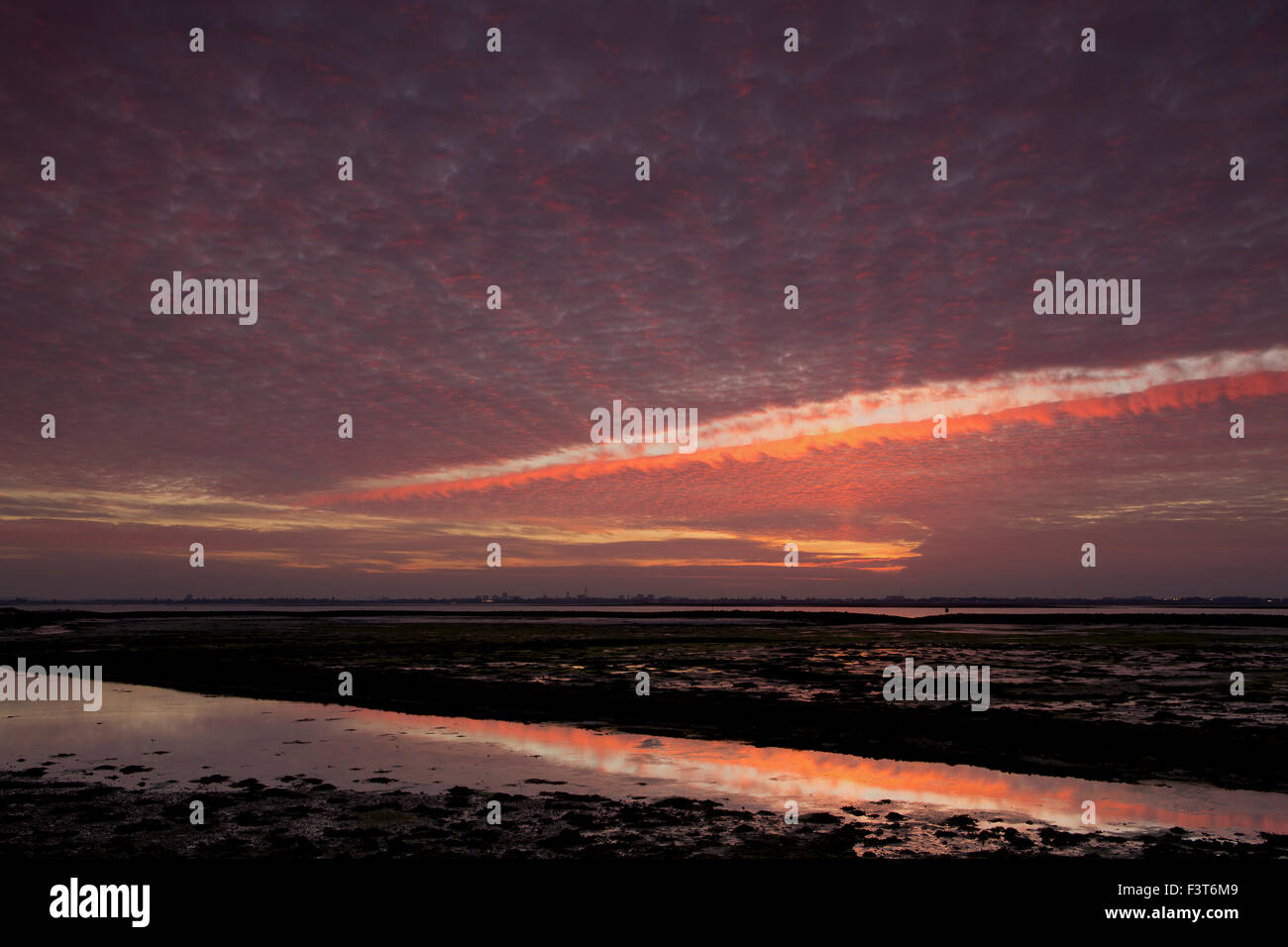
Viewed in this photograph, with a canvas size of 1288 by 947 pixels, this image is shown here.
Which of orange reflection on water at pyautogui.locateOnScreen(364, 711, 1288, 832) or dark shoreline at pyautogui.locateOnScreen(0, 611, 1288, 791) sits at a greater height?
orange reflection on water at pyautogui.locateOnScreen(364, 711, 1288, 832)

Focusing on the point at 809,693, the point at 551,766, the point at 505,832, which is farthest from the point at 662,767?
the point at 809,693

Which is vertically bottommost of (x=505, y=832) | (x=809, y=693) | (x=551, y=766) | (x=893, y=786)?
(x=809, y=693)

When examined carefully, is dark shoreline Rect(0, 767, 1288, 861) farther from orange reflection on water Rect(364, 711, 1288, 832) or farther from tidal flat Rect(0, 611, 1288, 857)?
orange reflection on water Rect(364, 711, 1288, 832)

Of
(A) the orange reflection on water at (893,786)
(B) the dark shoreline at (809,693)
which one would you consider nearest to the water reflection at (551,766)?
(A) the orange reflection on water at (893,786)

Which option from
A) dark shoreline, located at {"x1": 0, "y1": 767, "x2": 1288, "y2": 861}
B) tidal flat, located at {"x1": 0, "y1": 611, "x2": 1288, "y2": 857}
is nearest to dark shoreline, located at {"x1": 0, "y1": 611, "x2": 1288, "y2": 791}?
tidal flat, located at {"x1": 0, "y1": 611, "x2": 1288, "y2": 857}

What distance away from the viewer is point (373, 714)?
26.4 m

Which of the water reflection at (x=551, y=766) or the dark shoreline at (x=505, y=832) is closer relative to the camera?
the dark shoreline at (x=505, y=832)

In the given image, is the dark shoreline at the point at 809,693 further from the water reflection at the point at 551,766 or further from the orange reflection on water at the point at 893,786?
the water reflection at the point at 551,766

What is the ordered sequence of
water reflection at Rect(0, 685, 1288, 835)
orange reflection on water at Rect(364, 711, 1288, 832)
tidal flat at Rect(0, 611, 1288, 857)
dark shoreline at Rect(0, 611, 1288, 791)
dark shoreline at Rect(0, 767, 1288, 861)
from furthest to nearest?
dark shoreline at Rect(0, 611, 1288, 791)
water reflection at Rect(0, 685, 1288, 835)
orange reflection on water at Rect(364, 711, 1288, 832)
tidal flat at Rect(0, 611, 1288, 857)
dark shoreline at Rect(0, 767, 1288, 861)

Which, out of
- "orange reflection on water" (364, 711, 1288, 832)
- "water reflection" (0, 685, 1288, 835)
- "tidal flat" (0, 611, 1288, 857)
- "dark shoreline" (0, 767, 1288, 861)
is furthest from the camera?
"water reflection" (0, 685, 1288, 835)

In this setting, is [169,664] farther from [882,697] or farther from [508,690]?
[882,697]

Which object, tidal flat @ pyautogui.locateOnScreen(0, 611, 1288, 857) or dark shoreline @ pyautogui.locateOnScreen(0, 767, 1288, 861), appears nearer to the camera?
dark shoreline @ pyautogui.locateOnScreen(0, 767, 1288, 861)

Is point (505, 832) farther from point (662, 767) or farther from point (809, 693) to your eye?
point (809, 693)
